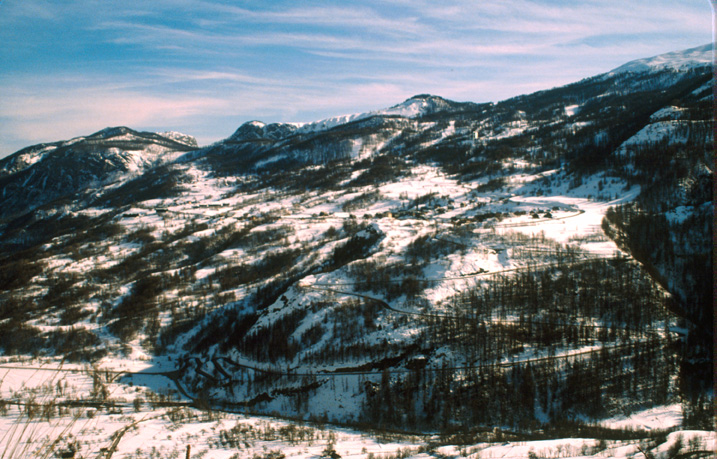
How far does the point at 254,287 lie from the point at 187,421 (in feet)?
93.0

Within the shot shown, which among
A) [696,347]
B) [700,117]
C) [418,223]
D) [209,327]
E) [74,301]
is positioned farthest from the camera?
[700,117]

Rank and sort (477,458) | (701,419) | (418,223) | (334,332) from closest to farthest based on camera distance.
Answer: (477,458)
(701,419)
(334,332)
(418,223)

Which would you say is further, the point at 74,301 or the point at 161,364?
the point at 74,301

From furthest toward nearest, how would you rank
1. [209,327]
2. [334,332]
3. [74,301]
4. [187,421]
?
1. [74,301]
2. [209,327]
3. [334,332]
4. [187,421]

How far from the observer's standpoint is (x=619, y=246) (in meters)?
43.6

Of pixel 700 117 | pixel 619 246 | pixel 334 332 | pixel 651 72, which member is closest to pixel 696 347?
pixel 619 246

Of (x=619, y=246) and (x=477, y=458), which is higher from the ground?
(x=619, y=246)

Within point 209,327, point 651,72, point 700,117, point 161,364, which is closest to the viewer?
point 161,364

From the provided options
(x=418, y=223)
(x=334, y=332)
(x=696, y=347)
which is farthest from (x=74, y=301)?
(x=696, y=347)

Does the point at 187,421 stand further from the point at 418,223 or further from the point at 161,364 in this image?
the point at 418,223

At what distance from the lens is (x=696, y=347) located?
29.7 metres

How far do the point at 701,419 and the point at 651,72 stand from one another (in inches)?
8902

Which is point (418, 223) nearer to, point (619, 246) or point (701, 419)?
point (619, 246)

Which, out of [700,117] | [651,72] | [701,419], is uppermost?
[651,72]
